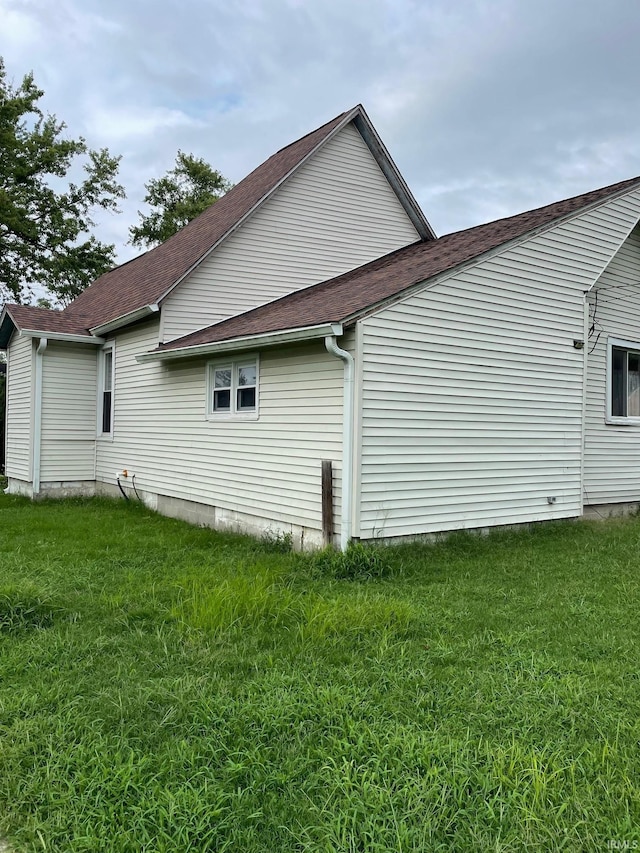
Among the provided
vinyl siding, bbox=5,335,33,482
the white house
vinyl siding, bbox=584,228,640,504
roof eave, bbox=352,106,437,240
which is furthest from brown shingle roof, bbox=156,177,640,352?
vinyl siding, bbox=5,335,33,482

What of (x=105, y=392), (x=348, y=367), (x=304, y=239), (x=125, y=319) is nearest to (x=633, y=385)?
(x=304, y=239)

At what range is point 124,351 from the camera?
11898mm

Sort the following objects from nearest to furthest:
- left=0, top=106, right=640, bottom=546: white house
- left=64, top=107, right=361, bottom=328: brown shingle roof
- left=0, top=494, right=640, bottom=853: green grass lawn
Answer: left=0, top=494, right=640, bottom=853: green grass lawn, left=0, top=106, right=640, bottom=546: white house, left=64, top=107, right=361, bottom=328: brown shingle roof

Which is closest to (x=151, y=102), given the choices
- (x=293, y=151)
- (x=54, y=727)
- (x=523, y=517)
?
(x=293, y=151)

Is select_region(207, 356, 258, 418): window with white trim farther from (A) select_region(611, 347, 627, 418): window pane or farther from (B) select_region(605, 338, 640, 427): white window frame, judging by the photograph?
(A) select_region(611, 347, 627, 418): window pane

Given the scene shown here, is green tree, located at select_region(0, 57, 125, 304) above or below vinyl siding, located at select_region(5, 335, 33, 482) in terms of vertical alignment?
above

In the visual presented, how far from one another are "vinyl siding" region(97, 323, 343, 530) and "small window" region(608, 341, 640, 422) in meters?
6.08

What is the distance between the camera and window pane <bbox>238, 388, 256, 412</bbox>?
27.8 ft

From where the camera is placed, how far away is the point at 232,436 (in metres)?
8.77

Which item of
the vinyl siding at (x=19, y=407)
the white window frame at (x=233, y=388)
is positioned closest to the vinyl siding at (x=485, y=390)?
the white window frame at (x=233, y=388)

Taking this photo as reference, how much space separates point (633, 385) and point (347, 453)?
7057 millimetres

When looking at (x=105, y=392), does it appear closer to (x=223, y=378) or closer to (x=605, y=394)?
(x=223, y=378)

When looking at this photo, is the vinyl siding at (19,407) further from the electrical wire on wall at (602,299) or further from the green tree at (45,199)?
the green tree at (45,199)

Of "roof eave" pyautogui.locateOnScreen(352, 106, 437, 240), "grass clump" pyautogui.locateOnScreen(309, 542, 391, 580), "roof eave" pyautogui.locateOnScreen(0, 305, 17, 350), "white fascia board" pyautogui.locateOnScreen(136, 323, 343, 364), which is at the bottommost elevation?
"grass clump" pyautogui.locateOnScreen(309, 542, 391, 580)
